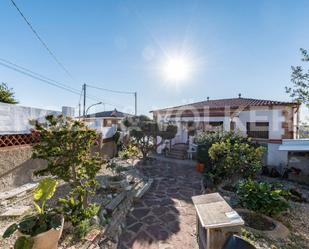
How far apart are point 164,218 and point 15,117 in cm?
786

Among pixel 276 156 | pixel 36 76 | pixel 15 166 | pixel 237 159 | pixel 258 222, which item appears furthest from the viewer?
pixel 36 76

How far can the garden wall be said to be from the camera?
7.35m

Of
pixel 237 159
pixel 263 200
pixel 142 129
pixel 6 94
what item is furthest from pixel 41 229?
pixel 6 94

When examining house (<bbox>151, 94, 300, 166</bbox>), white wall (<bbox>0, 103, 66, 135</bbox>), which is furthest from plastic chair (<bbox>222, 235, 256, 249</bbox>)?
house (<bbox>151, 94, 300, 166</bbox>)

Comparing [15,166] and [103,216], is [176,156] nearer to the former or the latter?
[103,216]

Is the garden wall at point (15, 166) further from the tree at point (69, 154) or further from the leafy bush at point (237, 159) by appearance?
the leafy bush at point (237, 159)

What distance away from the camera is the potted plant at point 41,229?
352cm

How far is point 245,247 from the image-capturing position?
296 cm

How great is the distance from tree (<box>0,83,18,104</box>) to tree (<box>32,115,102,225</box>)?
38.2ft

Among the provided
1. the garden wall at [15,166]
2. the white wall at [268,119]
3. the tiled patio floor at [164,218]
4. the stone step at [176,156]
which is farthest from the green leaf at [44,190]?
the white wall at [268,119]

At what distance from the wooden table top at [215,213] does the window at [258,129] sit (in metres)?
11.8

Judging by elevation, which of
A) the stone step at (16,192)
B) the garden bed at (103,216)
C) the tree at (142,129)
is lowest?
the garden bed at (103,216)

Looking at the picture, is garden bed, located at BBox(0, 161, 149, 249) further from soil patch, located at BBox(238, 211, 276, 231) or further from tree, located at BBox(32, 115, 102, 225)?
soil patch, located at BBox(238, 211, 276, 231)

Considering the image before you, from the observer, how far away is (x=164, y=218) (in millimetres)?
6805
